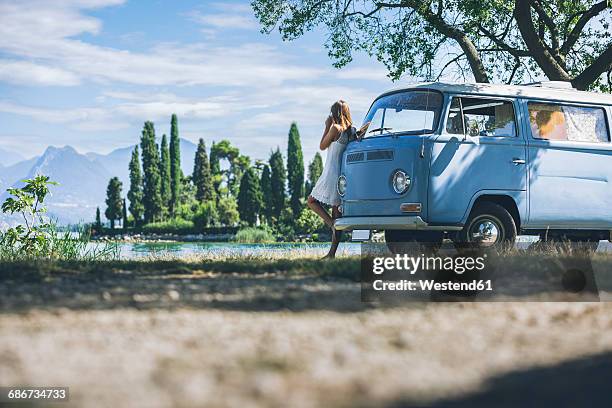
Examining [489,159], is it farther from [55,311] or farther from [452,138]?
[55,311]

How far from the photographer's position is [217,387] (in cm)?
Answer: 369

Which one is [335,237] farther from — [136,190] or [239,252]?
[136,190]

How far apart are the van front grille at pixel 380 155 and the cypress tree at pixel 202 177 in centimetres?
7308

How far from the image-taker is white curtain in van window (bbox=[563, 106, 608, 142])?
1183 centimetres

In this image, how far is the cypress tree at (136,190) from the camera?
275ft

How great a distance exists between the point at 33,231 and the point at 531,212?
8539 mm

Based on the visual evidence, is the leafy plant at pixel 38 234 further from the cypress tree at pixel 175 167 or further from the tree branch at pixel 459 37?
the cypress tree at pixel 175 167

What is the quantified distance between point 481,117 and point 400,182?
5.14 ft

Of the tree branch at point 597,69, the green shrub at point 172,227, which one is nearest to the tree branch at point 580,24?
the tree branch at point 597,69

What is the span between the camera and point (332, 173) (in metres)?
11.4

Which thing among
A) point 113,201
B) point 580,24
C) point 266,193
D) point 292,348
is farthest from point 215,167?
point 292,348

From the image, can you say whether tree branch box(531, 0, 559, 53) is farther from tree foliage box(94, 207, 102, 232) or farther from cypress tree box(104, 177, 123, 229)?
cypress tree box(104, 177, 123, 229)

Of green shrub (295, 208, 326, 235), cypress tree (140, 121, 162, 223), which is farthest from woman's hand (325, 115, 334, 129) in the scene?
cypress tree (140, 121, 162, 223)

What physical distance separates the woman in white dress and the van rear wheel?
2.73ft
